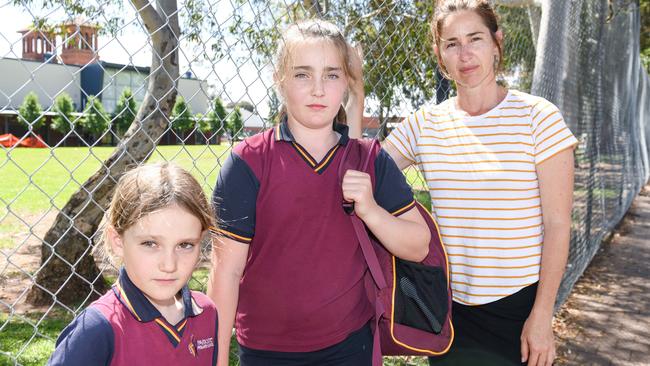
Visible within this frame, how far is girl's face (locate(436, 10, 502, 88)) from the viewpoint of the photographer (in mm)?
2312

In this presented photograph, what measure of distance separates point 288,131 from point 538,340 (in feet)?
3.94

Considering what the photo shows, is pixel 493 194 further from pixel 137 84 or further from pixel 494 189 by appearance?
pixel 137 84

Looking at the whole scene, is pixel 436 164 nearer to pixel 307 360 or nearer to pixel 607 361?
pixel 307 360

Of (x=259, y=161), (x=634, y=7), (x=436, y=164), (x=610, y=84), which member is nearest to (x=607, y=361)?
(x=436, y=164)

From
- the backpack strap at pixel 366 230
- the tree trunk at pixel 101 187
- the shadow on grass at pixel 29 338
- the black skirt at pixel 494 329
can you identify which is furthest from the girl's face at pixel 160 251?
the shadow on grass at pixel 29 338

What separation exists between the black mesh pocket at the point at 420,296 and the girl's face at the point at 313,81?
542 millimetres

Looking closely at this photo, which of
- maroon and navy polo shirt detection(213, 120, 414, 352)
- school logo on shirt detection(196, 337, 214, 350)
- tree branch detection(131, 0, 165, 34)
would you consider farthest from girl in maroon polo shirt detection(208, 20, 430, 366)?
tree branch detection(131, 0, 165, 34)

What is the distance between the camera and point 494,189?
88.0 inches

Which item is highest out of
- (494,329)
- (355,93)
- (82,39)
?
(82,39)

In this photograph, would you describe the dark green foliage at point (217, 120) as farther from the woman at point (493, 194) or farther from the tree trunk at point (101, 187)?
the woman at point (493, 194)

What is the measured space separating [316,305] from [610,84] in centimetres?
694

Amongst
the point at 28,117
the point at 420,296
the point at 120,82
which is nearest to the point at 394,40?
the point at 420,296

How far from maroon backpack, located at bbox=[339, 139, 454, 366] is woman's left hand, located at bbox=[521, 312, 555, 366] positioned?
35 centimetres

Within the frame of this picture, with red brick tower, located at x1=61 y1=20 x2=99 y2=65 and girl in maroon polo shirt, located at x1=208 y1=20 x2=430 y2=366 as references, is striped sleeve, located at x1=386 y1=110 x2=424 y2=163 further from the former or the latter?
red brick tower, located at x1=61 y1=20 x2=99 y2=65
